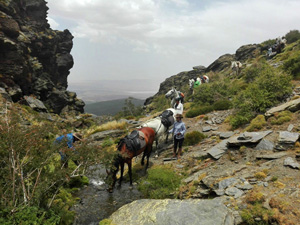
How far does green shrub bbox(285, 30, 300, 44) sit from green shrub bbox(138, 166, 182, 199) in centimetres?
4718

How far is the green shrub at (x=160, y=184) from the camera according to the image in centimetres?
748

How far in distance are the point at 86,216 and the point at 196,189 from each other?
403cm

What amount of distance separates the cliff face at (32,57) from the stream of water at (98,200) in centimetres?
1339

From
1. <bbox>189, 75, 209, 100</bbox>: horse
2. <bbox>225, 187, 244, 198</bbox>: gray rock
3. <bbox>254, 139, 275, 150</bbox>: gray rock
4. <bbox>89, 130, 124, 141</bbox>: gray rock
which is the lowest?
<bbox>89, 130, 124, 141</bbox>: gray rock

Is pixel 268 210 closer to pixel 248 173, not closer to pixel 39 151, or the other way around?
pixel 248 173

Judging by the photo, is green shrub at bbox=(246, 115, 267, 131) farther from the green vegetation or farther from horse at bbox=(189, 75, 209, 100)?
horse at bbox=(189, 75, 209, 100)

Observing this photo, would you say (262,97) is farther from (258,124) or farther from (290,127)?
(290,127)

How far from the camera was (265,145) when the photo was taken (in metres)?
8.10

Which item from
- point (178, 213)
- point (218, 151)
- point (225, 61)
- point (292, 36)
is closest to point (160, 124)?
point (218, 151)

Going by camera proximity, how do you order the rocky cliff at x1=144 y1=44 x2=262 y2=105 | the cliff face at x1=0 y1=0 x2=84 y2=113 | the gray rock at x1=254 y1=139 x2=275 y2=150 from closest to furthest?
1. the gray rock at x1=254 y1=139 x2=275 y2=150
2. the cliff face at x1=0 y1=0 x2=84 y2=113
3. the rocky cliff at x1=144 y1=44 x2=262 y2=105

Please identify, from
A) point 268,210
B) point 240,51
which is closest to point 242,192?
point 268,210

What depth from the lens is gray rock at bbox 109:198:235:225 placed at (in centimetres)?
472

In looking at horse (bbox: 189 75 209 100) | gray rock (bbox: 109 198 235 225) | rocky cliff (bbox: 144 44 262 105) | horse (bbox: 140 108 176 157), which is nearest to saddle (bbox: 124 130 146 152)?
horse (bbox: 140 108 176 157)

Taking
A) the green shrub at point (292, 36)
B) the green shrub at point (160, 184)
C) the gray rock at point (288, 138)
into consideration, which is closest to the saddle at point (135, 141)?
the green shrub at point (160, 184)
